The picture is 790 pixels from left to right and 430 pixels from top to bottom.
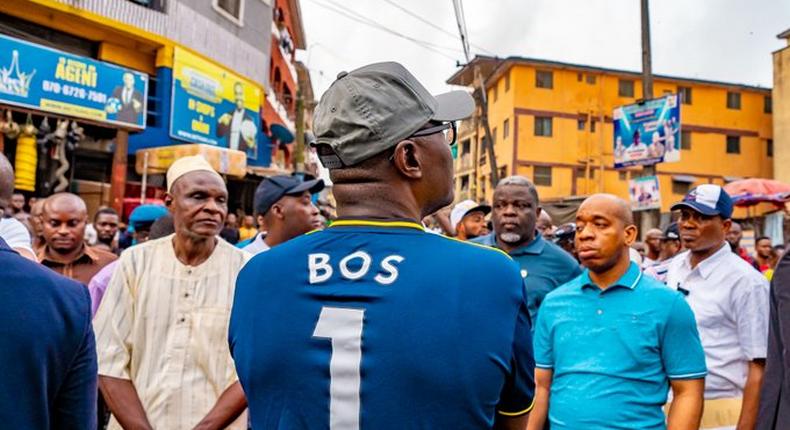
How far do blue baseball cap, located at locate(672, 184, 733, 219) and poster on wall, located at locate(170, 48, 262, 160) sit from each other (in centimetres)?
1433

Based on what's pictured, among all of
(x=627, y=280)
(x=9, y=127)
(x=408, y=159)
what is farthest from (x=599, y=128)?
(x=408, y=159)

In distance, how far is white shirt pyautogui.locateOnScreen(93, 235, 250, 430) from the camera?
3.02 m

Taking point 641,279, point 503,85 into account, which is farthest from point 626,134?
point 503,85

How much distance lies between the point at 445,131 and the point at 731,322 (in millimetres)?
2880

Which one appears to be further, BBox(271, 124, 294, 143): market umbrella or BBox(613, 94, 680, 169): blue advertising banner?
BBox(271, 124, 294, 143): market umbrella

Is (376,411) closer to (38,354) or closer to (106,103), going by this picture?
(38,354)

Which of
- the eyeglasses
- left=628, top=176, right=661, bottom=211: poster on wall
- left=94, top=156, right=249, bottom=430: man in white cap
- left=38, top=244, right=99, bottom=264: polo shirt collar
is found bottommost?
left=94, top=156, right=249, bottom=430: man in white cap

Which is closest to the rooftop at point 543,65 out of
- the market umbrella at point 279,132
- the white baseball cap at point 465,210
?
the market umbrella at point 279,132

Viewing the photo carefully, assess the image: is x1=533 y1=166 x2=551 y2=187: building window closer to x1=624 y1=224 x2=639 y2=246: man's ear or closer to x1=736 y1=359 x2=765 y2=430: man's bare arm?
x1=736 y1=359 x2=765 y2=430: man's bare arm

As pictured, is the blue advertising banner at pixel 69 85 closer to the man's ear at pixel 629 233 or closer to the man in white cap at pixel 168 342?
the man in white cap at pixel 168 342

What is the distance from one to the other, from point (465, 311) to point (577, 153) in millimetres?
38110

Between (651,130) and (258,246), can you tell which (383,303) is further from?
(651,130)

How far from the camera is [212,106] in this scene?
1806cm

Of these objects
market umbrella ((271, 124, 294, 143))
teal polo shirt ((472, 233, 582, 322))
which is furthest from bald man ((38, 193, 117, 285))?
market umbrella ((271, 124, 294, 143))
